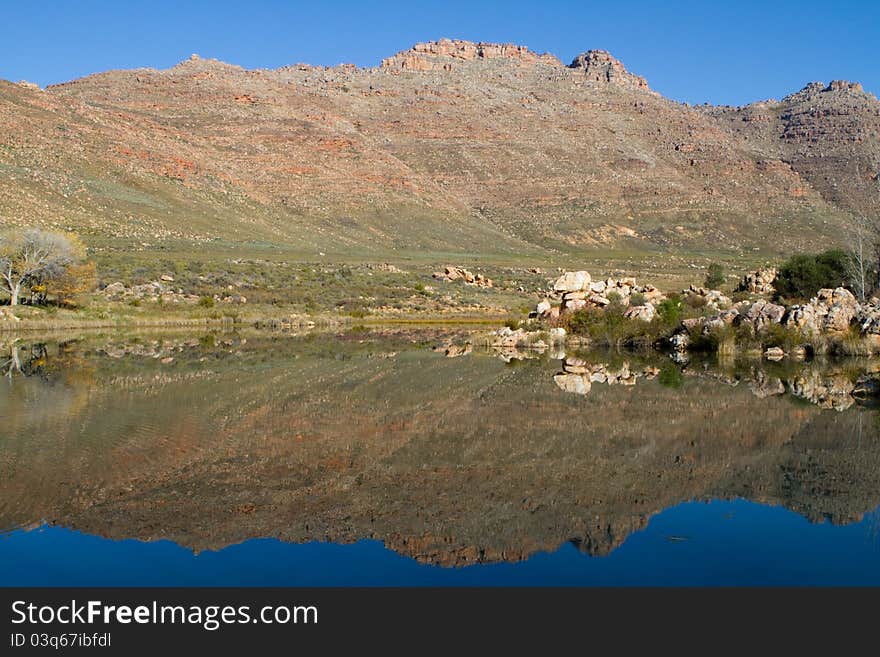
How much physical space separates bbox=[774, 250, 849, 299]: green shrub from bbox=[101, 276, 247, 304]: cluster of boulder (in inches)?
995

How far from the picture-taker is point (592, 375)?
21.0 m

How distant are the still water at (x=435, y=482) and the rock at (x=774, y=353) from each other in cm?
673

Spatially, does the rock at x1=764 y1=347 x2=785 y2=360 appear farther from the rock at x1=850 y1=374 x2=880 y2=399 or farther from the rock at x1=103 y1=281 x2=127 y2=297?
the rock at x1=103 y1=281 x2=127 y2=297

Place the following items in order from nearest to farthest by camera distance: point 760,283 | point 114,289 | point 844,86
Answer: point 760,283 < point 114,289 < point 844,86

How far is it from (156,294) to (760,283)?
93.3 ft

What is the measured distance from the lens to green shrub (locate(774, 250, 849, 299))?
37.1 m

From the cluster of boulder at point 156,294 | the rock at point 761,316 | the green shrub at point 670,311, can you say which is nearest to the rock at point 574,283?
the green shrub at point 670,311

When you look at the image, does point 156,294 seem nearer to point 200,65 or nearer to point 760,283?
point 760,283

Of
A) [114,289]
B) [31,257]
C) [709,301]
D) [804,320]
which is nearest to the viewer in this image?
[804,320]

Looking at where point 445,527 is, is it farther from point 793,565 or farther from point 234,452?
point 234,452

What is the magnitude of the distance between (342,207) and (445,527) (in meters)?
86.4

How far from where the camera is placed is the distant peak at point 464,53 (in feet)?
579

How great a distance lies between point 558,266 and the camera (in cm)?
7575

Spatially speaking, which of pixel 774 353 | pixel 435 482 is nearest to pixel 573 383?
pixel 435 482
